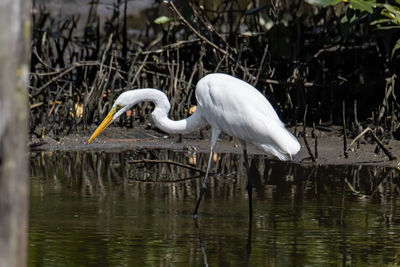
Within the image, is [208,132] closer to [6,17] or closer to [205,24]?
[205,24]

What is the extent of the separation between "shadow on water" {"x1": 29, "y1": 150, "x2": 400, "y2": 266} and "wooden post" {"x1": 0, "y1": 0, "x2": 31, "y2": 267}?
2.38 m

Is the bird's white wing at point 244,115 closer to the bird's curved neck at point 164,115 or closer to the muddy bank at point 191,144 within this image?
the bird's curved neck at point 164,115

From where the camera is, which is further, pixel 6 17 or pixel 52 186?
pixel 52 186

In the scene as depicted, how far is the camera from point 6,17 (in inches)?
94.7

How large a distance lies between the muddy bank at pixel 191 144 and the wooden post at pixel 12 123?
19.8 ft

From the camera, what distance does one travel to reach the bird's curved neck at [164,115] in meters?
6.99

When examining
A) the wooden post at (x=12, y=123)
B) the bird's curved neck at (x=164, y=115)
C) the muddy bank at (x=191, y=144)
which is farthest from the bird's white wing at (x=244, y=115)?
the wooden post at (x=12, y=123)

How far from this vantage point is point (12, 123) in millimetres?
2432

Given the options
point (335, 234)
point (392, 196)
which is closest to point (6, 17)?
point (335, 234)

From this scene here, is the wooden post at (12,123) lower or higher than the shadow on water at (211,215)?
higher

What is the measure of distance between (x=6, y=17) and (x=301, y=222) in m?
3.82

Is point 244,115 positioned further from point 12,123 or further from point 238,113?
point 12,123

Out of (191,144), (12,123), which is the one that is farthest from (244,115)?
(12,123)

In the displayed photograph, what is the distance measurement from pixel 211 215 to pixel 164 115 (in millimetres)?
1185
